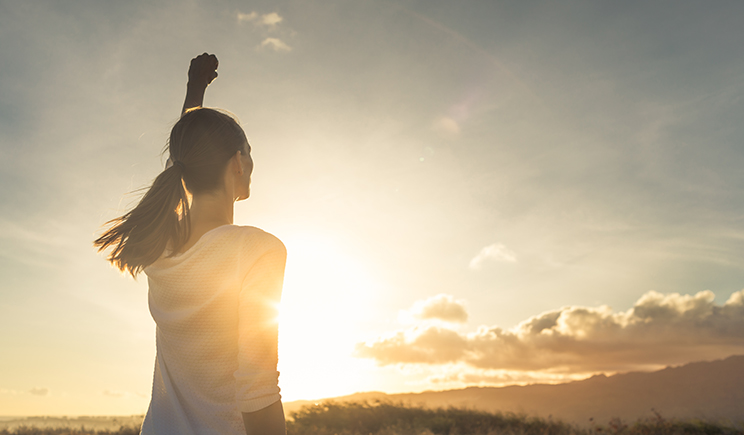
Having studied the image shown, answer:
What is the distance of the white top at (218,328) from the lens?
1.65m

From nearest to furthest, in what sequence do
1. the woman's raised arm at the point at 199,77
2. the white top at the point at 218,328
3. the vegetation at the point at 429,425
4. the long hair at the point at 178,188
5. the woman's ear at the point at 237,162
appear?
the white top at the point at 218,328
the long hair at the point at 178,188
the woman's ear at the point at 237,162
the woman's raised arm at the point at 199,77
the vegetation at the point at 429,425

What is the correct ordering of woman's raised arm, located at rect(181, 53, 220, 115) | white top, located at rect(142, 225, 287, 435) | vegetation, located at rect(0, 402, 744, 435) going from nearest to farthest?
1. white top, located at rect(142, 225, 287, 435)
2. woman's raised arm, located at rect(181, 53, 220, 115)
3. vegetation, located at rect(0, 402, 744, 435)

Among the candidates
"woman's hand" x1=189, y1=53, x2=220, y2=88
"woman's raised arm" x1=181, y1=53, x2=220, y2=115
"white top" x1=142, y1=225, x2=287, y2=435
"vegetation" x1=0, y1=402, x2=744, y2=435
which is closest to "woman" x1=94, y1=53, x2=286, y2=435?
"white top" x1=142, y1=225, x2=287, y2=435

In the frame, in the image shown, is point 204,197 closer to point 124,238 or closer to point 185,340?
point 124,238

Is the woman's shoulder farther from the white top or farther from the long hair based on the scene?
the long hair

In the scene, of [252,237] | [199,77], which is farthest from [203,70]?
[252,237]

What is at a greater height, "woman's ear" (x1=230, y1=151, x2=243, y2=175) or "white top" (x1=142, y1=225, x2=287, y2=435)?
"woman's ear" (x1=230, y1=151, x2=243, y2=175)

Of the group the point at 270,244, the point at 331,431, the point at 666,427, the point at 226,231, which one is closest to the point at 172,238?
the point at 226,231

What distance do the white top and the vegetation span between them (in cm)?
1263

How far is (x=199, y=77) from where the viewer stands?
3.27 meters

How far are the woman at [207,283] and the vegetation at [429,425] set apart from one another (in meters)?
12.6

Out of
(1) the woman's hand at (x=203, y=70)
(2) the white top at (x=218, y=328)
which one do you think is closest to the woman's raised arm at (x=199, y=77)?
(1) the woman's hand at (x=203, y=70)

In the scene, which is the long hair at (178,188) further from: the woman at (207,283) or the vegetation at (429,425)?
the vegetation at (429,425)

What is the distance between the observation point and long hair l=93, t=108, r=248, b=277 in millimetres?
1991
